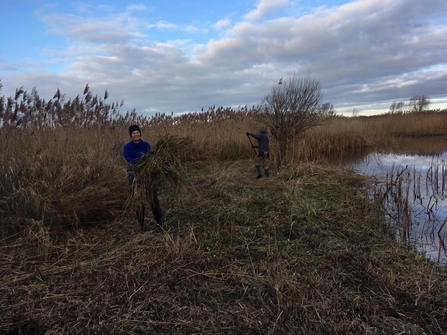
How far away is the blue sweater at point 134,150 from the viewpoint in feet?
13.5

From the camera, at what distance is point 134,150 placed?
4.16 metres

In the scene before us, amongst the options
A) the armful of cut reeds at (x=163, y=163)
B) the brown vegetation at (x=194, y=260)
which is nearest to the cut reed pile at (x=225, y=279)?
the brown vegetation at (x=194, y=260)

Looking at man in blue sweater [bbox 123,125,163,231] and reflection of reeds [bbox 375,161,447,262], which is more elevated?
man in blue sweater [bbox 123,125,163,231]

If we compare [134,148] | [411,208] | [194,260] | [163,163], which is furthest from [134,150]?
[411,208]

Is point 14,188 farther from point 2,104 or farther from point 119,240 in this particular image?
point 2,104

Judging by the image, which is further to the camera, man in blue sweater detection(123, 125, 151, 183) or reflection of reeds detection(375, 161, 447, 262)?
reflection of reeds detection(375, 161, 447, 262)

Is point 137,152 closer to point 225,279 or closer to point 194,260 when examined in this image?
point 194,260

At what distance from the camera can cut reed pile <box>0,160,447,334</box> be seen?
2.37 meters

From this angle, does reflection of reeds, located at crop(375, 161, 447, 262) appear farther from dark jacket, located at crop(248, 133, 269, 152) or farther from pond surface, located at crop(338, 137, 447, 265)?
dark jacket, located at crop(248, 133, 269, 152)

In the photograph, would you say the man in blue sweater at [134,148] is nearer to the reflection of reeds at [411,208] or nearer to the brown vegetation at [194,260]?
the brown vegetation at [194,260]

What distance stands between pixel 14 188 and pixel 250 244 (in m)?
3.56

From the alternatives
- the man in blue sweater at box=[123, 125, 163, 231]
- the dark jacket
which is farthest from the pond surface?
the man in blue sweater at box=[123, 125, 163, 231]

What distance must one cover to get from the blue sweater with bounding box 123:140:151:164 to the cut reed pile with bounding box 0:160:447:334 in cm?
78

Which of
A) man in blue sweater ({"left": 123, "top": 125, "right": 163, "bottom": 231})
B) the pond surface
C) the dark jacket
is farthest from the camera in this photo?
the dark jacket
